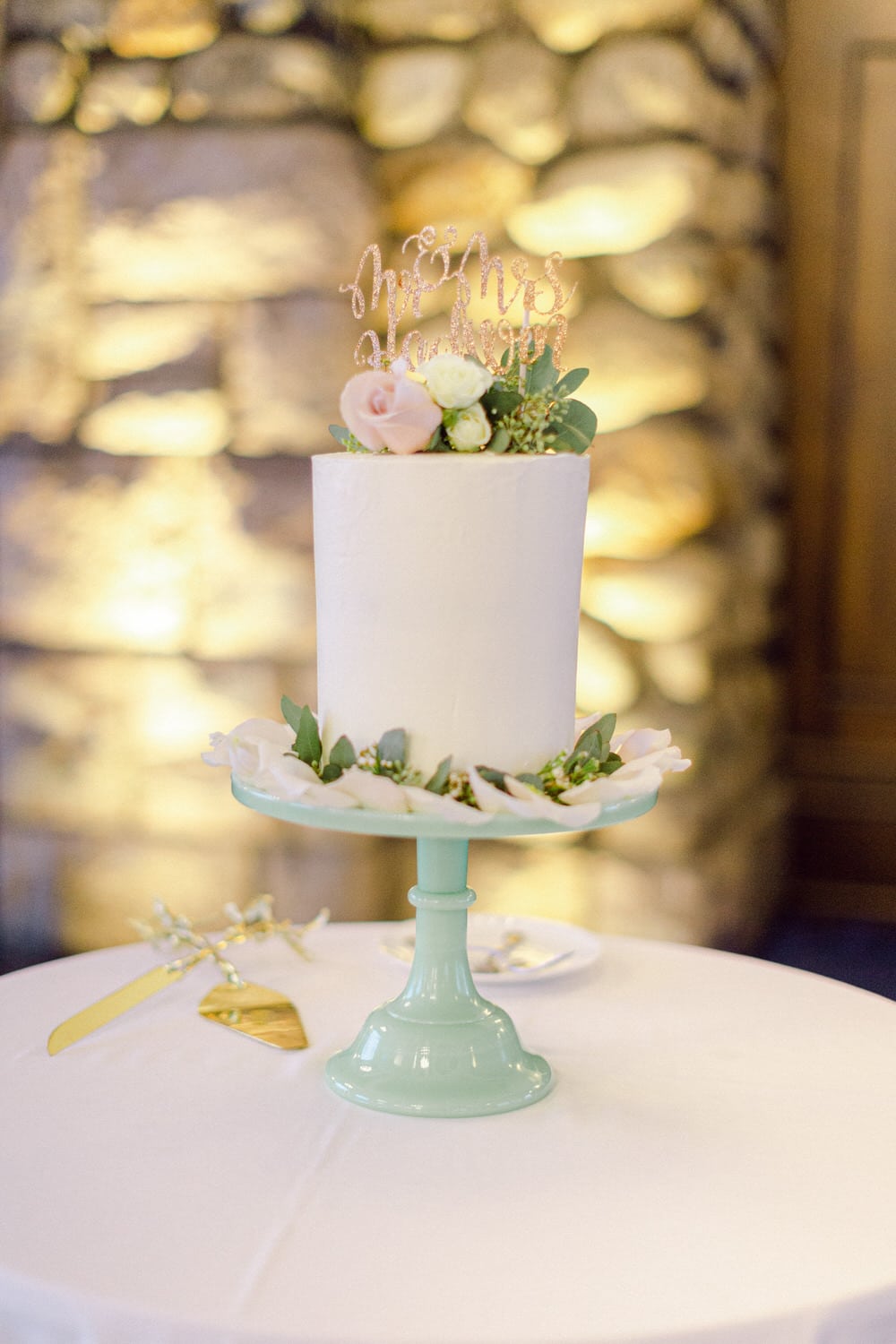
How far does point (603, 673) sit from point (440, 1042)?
1.26 metres

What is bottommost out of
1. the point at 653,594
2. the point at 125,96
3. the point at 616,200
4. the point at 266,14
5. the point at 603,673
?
the point at 603,673

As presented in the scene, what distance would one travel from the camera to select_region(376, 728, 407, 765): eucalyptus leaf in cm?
89

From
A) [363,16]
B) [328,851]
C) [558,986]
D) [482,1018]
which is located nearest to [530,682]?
[482,1018]

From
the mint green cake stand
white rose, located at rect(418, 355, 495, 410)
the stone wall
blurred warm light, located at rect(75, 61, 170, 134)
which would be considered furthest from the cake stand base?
blurred warm light, located at rect(75, 61, 170, 134)

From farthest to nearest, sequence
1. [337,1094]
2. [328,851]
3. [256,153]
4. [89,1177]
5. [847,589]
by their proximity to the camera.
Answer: [847,589] → [328,851] → [256,153] → [337,1094] → [89,1177]

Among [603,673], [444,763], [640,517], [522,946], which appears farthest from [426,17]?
[444,763]

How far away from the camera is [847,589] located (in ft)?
8.61

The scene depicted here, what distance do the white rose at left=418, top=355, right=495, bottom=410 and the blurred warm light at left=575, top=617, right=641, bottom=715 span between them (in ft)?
4.20

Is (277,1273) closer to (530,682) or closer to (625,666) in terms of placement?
(530,682)

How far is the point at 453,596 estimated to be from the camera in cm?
89

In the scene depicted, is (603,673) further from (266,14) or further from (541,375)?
(541,375)

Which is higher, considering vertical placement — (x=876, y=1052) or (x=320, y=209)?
(x=320, y=209)

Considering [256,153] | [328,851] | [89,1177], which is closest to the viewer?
[89,1177]

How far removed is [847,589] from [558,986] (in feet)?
5.40
